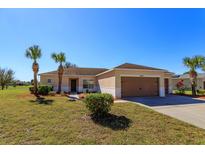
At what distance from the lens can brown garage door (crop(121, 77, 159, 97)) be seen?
55.1 feet

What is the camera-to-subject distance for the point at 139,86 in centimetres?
1728

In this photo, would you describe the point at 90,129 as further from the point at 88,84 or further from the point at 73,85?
the point at 73,85

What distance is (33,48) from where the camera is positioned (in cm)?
1725

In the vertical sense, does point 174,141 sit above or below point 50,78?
below

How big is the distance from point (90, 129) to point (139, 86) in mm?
12037

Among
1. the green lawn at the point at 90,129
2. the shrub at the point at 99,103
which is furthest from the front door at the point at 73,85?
the shrub at the point at 99,103

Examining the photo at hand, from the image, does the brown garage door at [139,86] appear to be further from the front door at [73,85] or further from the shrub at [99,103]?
the front door at [73,85]

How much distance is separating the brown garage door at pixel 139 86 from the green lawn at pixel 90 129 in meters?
8.27

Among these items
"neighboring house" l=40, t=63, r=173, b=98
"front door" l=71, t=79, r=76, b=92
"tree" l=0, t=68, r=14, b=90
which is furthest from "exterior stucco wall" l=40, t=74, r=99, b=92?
"tree" l=0, t=68, r=14, b=90

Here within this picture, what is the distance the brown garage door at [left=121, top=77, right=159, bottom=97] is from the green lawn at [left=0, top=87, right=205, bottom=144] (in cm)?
827

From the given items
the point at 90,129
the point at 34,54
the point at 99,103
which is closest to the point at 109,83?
the point at 34,54
